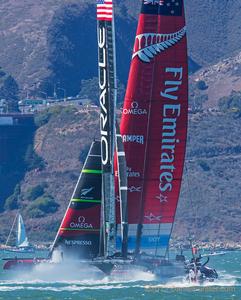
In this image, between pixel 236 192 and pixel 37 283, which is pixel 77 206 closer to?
pixel 37 283

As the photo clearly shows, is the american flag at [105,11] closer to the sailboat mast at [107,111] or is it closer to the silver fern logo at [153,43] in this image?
the sailboat mast at [107,111]

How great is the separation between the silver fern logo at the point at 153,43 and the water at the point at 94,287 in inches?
449

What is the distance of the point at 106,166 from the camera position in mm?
90375

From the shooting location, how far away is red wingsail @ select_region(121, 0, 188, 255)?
9138 centimetres

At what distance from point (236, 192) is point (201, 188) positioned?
13.6 ft

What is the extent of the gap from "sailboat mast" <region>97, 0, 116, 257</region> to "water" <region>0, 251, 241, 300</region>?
196 cm

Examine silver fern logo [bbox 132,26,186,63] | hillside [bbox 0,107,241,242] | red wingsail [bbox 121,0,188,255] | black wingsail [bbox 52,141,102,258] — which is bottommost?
hillside [bbox 0,107,241,242]

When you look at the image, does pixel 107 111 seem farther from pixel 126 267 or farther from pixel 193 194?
pixel 193 194

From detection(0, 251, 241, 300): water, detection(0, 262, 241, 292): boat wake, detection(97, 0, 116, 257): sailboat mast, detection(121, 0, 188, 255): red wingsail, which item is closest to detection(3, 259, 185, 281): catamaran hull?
detection(0, 262, 241, 292): boat wake

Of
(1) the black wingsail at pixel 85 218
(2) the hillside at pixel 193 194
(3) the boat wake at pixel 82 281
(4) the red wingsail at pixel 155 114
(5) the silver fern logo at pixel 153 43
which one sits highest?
(5) the silver fern logo at pixel 153 43

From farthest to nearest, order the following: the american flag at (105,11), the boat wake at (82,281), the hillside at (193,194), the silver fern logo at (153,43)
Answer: the hillside at (193,194) → the silver fern logo at (153,43) → the american flag at (105,11) → the boat wake at (82,281)

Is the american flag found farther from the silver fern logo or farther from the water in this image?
the water

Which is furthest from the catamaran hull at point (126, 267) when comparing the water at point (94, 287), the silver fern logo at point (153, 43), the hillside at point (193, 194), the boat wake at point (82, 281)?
the hillside at point (193, 194)

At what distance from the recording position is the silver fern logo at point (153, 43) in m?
91.2
